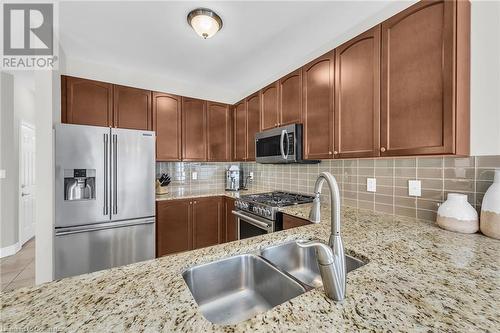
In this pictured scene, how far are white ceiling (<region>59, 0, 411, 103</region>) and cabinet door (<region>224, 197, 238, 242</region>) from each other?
1822 mm

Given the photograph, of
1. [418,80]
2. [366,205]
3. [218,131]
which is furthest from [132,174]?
[418,80]

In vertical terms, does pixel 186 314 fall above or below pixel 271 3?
below

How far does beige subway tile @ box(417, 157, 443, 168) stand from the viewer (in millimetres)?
1400

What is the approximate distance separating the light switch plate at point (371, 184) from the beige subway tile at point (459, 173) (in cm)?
47

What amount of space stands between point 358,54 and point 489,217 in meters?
1.31

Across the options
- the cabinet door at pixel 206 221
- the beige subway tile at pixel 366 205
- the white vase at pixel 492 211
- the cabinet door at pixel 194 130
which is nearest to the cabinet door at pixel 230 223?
the cabinet door at pixel 206 221

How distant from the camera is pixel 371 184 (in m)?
1.80

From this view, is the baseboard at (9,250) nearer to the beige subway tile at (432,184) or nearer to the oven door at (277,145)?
the oven door at (277,145)

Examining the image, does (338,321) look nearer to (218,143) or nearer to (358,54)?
(358,54)

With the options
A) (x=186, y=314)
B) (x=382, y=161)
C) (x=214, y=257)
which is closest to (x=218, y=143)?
(x=382, y=161)

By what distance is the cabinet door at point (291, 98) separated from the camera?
2160 mm

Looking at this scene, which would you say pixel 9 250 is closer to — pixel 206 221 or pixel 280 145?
pixel 206 221

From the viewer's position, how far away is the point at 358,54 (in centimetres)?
158

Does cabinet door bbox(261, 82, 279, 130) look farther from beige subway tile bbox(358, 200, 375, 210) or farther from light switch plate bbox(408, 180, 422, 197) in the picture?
light switch plate bbox(408, 180, 422, 197)
